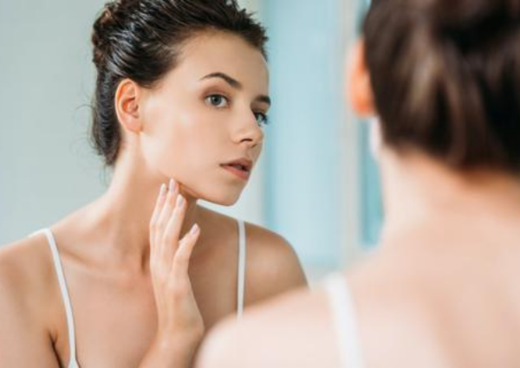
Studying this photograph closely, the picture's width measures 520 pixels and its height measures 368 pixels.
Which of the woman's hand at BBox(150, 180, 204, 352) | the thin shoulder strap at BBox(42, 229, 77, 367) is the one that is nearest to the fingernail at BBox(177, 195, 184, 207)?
the woman's hand at BBox(150, 180, 204, 352)

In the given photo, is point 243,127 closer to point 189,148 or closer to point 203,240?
point 189,148

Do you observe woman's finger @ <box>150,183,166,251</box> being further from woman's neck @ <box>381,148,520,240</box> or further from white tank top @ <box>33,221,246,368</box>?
woman's neck @ <box>381,148,520,240</box>

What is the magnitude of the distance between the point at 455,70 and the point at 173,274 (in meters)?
0.79

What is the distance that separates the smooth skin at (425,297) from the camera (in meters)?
0.60

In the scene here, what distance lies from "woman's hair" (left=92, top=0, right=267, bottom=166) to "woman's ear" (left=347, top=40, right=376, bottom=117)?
693mm

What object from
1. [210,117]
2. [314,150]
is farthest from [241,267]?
[314,150]

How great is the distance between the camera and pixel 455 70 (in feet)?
1.99

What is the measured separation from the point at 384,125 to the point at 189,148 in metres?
0.71

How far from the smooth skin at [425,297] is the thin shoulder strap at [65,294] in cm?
73

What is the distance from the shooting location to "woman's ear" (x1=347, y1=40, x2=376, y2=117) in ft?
2.18

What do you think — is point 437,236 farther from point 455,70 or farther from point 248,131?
point 248,131

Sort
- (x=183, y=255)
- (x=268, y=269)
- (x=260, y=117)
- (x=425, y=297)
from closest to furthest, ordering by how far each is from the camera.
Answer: (x=425, y=297), (x=183, y=255), (x=260, y=117), (x=268, y=269)

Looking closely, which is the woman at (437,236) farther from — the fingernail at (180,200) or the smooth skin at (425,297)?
the fingernail at (180,200)

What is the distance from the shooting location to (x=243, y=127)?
1326mm
